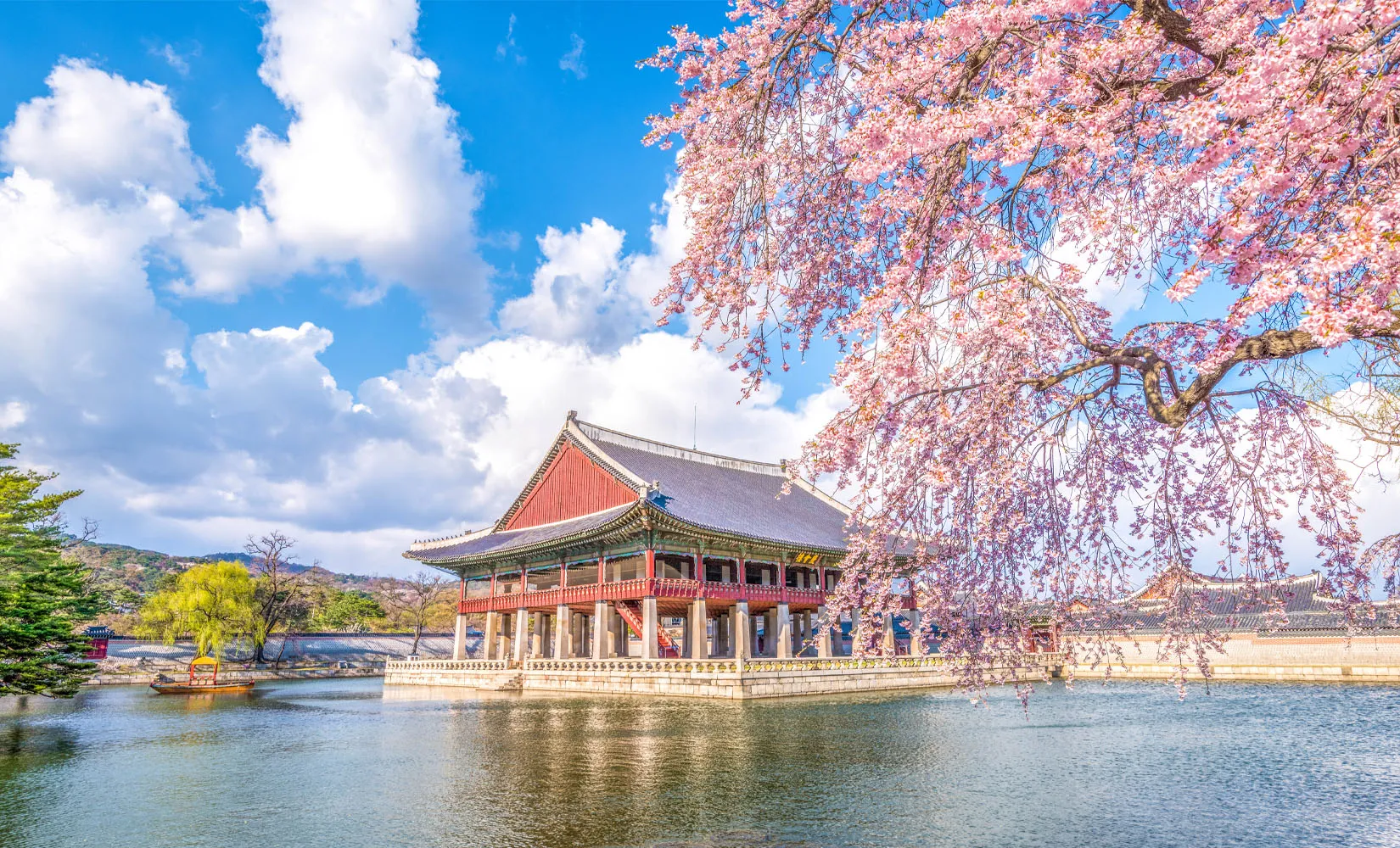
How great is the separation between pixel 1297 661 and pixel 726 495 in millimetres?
26870

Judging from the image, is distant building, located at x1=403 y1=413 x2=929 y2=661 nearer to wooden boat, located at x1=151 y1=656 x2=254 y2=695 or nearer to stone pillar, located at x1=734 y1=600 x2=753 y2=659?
stone pillar, located at x1=734 y1=600 x2=753 y2=659

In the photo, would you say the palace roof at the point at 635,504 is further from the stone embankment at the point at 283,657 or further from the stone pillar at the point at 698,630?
the stone embankment at the point at 283,657

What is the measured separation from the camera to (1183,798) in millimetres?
10898

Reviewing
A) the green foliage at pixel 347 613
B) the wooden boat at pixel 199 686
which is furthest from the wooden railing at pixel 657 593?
the green foliage at pixel 347 613

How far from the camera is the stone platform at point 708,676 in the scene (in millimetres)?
26620

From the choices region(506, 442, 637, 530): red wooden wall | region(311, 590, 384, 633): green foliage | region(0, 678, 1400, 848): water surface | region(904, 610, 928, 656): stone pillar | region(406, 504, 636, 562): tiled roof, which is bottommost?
region(0, 678, 1400, 848): water surface

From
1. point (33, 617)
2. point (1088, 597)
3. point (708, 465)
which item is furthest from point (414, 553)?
point (1088, 597)

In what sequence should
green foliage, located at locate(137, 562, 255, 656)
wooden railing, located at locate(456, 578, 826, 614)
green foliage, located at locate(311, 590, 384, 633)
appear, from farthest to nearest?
green foliage, located at locate(311, 590, 384, 633) → green foliage, located at locate(137, 562, 255, 656) → wooden railing, located at locate(456, 578, 826, 614)

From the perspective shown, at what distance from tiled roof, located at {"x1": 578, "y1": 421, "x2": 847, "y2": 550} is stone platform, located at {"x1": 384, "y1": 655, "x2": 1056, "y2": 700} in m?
5.97

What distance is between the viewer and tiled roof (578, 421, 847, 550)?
3525 cm

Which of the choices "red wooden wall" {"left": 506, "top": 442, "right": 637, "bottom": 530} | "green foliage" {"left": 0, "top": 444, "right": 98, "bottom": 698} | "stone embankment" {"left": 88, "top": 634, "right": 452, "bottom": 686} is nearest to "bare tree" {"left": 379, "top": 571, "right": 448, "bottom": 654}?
"stone embankment" {"left": 88, "top": 634, "right": 452, "bottom": 686}

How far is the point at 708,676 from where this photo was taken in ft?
88.2

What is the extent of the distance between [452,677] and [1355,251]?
133 ft

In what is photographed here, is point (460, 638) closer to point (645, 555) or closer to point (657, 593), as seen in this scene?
point (645, 555)
